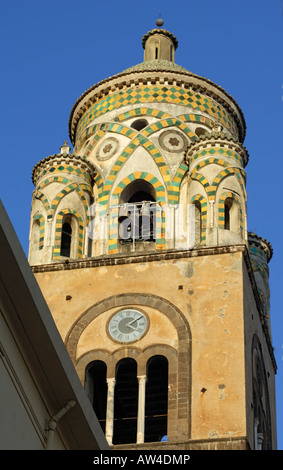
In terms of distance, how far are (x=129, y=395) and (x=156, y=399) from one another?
0.74 m

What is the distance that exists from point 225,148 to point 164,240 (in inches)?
90.3

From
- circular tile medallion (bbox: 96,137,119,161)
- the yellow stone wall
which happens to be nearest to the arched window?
the yellow stone wall

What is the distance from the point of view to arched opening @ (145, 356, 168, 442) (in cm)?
2211

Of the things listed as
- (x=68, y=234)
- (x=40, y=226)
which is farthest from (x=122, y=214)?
(x=40, y=226)

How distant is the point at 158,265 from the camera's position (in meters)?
21.9

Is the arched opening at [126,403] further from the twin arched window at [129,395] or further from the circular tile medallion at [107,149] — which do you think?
the circular tile medallion at [107,149]

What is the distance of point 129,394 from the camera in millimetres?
22344

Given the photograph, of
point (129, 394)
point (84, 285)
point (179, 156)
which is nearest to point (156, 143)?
point (179, 156)

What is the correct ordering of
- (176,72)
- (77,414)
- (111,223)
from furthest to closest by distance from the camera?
(176,72) < (111,223) < (77,414)

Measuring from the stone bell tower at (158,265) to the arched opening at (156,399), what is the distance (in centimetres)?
4

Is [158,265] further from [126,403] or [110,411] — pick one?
[110,411]

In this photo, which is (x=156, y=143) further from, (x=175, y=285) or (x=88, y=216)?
(x=175, y=285)

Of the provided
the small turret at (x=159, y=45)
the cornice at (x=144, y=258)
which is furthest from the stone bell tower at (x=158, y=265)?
the small turret at (x=159, y=45)

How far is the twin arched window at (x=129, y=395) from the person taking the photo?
21297 mm
